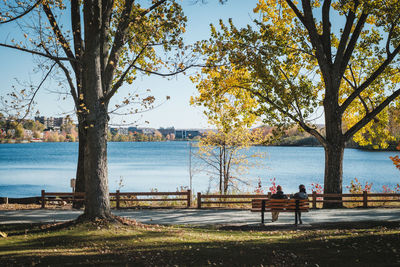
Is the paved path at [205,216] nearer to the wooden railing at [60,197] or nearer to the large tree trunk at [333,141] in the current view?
the wooden railing at [60,197]

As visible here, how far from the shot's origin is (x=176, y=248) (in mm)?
8859

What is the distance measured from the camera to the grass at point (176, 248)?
7.69 metres

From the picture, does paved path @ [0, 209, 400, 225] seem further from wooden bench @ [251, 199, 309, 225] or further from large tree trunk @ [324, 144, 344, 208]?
large tree trunk @ [324, 144, 344, 208]

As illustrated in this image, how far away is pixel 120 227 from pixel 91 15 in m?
6.65

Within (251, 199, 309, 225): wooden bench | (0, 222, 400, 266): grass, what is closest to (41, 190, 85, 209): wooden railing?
(0, 222, 400, 266): grass

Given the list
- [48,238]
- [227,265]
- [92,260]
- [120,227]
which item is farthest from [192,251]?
[48,238]

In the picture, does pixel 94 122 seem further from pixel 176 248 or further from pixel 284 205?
pixel 284 205

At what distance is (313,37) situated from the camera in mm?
18016

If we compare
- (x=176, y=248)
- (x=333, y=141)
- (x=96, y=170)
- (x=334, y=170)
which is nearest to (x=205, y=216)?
(x=96, y=170)

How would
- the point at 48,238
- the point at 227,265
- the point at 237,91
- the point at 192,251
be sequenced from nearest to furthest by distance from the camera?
the point at 227,265 → the point at 192,251 → the point at 48,238 → the point at 237,91

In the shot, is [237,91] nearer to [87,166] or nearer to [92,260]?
[87,166]

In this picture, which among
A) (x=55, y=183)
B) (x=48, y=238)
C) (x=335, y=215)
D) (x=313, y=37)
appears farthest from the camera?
(x=55, y=183)

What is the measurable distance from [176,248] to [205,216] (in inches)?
278

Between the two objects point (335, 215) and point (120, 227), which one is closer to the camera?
point (120, 227)
